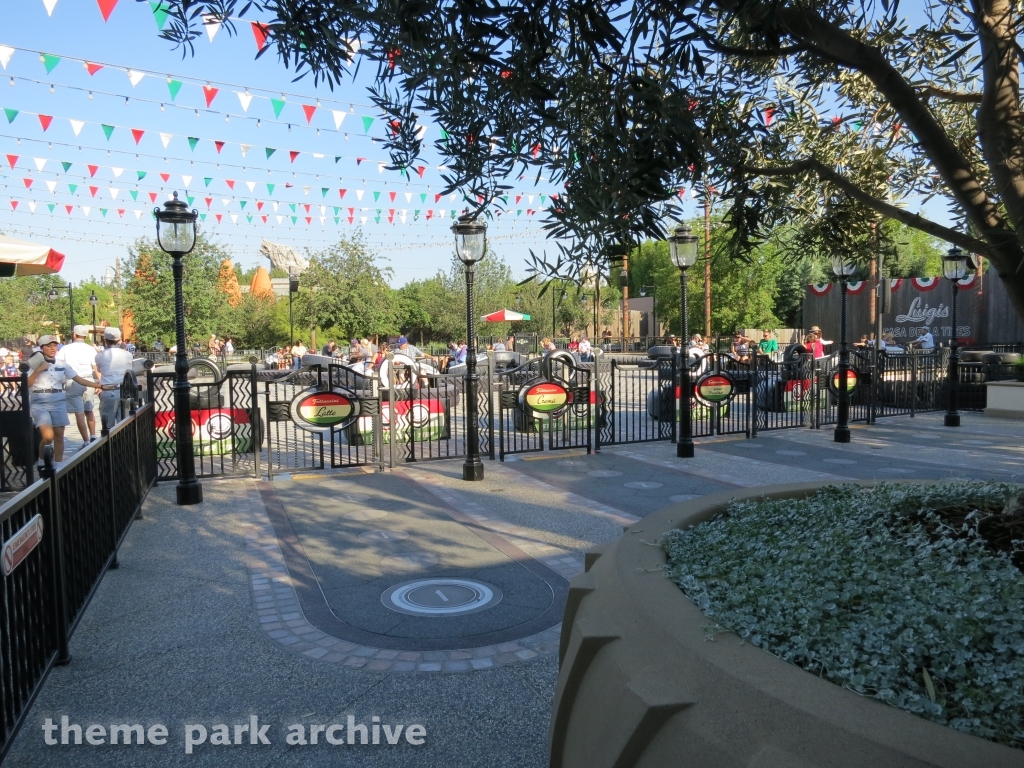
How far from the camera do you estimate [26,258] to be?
737 cm

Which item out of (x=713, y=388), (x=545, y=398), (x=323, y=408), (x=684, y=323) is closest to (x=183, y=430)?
(x=323, y=408)

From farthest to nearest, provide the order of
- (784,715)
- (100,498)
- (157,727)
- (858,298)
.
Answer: (858,298), (100,498), (157,727), (784,715)

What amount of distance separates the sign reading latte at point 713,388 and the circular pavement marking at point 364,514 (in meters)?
5.68

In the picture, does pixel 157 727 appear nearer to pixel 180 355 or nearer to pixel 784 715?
pixel 784 715

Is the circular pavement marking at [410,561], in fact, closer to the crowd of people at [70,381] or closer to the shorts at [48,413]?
the crowd of people at [70,381]

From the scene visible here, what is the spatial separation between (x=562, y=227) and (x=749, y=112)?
1522 mm

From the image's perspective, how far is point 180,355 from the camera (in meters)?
7.90

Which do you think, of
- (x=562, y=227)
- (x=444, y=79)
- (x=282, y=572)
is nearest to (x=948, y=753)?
(x=562, y=227)

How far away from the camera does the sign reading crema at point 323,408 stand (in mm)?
9031

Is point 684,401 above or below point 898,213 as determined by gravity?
below

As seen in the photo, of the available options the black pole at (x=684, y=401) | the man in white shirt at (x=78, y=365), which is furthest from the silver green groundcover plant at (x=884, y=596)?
the man in white shirt at (x=78, y=365)

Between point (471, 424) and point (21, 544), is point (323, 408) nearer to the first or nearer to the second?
point (471, 424)

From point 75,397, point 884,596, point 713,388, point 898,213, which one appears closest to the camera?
point 884,596

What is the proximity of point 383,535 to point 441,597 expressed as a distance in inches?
68.5
